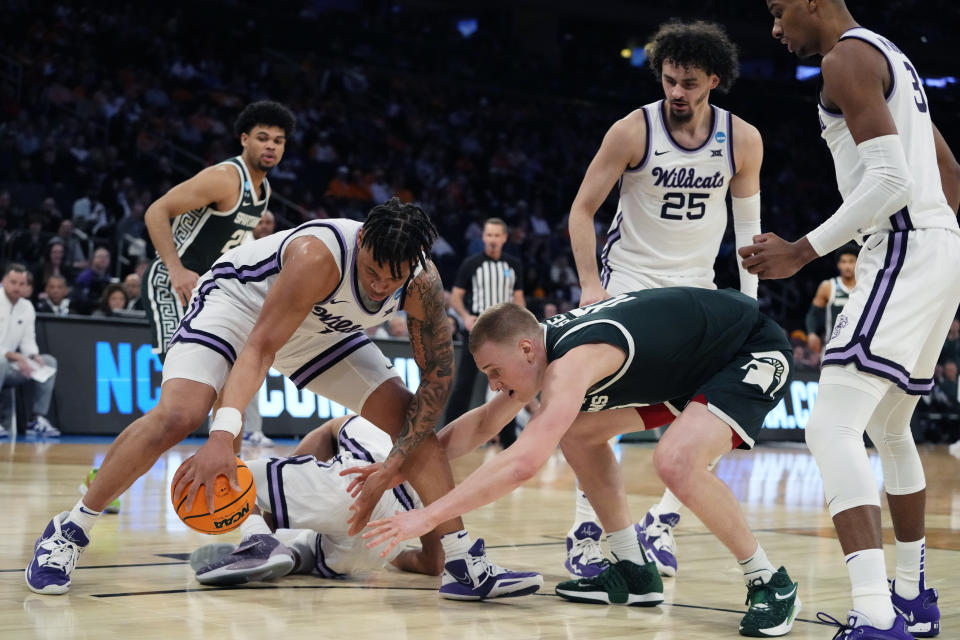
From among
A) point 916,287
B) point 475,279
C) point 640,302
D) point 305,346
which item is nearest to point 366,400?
point 305,346

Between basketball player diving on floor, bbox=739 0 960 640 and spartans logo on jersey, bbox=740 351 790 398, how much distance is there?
44 centimetres

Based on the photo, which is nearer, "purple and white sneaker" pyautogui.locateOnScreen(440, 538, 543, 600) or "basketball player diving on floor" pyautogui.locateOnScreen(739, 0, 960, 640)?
"basketball player diving on floor" pyautogui.locateOnScreen(739, 0, 960, 640)

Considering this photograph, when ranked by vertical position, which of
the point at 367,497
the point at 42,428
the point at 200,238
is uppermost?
the point at 200,238

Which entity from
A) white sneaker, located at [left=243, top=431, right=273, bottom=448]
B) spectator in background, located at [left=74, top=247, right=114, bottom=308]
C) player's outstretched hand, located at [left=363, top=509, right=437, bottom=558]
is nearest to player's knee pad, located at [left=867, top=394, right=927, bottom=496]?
player's outstretched hand, located at [left=363, top=509, right=437, bottom=558]

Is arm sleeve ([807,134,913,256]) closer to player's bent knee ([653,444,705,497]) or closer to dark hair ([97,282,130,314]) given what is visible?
player's bent knee ([653,444,705,497])

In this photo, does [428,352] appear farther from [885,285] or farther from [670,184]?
[885,285]

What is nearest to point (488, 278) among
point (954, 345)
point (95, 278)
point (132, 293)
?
point (132, 293)

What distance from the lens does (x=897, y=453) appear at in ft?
12.7

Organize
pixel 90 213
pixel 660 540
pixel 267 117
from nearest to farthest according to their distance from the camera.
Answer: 1. pixel 660 540
2. pixel 267 117
3. pixel 90 213

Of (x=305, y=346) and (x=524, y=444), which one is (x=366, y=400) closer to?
(x=305, y=346)

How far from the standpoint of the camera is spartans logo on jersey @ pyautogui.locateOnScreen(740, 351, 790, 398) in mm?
3979

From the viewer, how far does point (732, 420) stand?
12.8 feet

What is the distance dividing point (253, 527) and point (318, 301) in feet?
3.21

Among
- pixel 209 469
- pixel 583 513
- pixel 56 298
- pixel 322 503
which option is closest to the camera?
pixel 209 469
